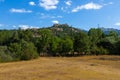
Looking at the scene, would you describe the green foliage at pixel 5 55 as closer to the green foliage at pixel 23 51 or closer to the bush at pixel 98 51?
the green foliage at pixel 23 51

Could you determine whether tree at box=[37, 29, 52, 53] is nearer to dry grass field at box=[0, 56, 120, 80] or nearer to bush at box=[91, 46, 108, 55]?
bush at box=[91, 46, 108, 55]

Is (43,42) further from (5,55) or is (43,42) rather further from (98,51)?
(5,55)

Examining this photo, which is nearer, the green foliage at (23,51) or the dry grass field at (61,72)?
the dry grass field at (61,72)

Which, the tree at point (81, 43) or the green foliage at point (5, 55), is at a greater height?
the tree at point (81, 43)

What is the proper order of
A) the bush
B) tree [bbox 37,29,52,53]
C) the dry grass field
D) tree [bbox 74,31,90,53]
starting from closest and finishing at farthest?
the dry grass field < tree [bbox 74,31,90,53] < tree [bbox 37,29,52,53] < the bush

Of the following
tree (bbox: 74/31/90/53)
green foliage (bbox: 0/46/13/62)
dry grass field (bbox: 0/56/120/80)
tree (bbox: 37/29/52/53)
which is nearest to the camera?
dry grass field (bbox: 0/56/120/80)

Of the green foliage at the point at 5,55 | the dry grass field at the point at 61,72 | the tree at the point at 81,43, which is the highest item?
the tree at the point at 81,43

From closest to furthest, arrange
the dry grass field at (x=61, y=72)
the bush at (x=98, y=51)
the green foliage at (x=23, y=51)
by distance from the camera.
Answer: the dry grass field at (x=61, y=72) → the green foliage at (x=23, y=51) → the bush at (x=98, y=51)

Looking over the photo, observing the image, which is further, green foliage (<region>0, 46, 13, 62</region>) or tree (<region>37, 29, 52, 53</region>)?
tree (<region>37, 29, 52, 53</region>)

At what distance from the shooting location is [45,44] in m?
82.2

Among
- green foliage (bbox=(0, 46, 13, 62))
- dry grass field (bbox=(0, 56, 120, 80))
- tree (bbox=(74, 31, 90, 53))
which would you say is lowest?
dry grass field (bbox=(0, 56, 120, 80))

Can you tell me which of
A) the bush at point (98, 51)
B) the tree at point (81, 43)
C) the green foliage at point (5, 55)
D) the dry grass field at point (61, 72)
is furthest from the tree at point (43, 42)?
the dry grass field at point (61, 72)

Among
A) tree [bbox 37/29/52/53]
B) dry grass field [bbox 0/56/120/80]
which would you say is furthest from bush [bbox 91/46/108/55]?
dry grass field [bbox 0/56/120/80]

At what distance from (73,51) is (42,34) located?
1122 cm
